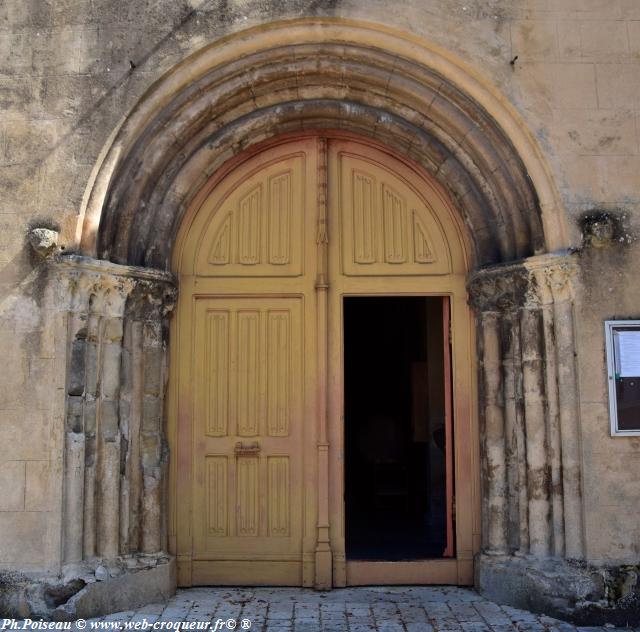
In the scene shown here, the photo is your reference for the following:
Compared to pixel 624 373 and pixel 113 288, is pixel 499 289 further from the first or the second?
pixel 113 288

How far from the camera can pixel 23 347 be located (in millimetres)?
4773

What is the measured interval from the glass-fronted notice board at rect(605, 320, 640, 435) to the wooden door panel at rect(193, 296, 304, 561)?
7.03 feet

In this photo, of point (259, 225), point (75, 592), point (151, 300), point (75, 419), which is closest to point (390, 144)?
point (259, 225)

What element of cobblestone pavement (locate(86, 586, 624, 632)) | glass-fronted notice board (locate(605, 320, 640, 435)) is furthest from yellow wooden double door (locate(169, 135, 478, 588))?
glass-fronted notice board (locate(605, 320, 640, 435))

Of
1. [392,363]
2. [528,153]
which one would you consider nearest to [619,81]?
[528,153]

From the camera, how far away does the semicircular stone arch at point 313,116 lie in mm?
5012

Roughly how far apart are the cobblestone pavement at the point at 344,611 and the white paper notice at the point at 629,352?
161 centimetres

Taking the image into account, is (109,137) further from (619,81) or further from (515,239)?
(619,81)

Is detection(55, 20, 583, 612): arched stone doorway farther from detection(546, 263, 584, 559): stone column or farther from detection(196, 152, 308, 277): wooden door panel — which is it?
detection(196, 152, 308, 277): wooden door panel

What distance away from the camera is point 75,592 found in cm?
457

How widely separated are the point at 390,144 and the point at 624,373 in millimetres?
2322

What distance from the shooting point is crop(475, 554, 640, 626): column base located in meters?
4.55

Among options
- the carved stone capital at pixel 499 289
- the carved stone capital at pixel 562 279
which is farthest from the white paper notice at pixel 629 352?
the carved stone capital at pixel 499 289

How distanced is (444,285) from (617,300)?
1.24m
